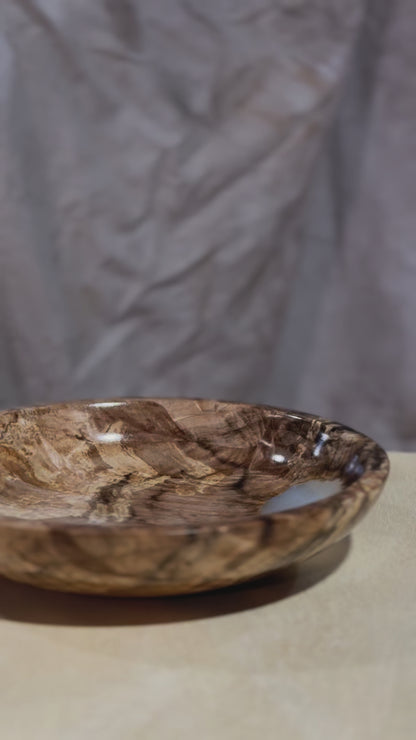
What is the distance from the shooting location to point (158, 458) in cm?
86

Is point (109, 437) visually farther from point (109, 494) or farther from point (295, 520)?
point (295, 520)

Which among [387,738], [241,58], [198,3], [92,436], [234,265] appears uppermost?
[198,3]

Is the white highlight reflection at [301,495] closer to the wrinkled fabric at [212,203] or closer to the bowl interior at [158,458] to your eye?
the bowl interior at [158,458]

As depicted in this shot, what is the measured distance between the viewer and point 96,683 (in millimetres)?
516

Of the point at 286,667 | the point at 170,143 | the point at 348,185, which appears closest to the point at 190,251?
the point at 170,143

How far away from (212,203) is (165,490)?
985 millimetres

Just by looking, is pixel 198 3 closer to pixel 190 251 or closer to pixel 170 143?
pixel 170 143

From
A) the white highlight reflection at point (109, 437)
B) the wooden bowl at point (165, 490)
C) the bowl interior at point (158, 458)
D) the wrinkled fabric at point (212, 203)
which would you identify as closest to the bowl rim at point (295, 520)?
the wooden bowl at point (165, 490)

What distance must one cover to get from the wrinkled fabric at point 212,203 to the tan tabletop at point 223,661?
1.07m

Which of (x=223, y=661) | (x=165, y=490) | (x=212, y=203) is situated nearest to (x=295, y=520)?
(x=223, y=661)

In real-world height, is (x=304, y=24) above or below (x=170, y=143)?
above

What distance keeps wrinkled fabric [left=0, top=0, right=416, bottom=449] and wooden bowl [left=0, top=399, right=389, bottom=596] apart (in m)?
0.81

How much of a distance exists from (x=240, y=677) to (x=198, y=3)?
4.55 feet

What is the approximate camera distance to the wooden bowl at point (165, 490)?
1.69ft
